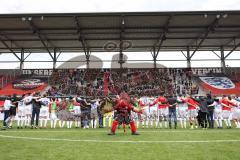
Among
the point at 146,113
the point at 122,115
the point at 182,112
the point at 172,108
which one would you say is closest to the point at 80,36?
the point at 146,113

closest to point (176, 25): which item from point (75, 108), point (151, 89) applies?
point (151, 89)

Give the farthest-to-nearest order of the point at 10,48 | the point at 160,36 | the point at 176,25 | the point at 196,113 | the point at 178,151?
the point at 10,48 < the point at 160,36 < the point at 176,25 < the point at 196,113 < the point at 178,151

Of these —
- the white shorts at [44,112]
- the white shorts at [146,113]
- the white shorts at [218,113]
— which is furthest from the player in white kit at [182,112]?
the white shorts at [44,112]

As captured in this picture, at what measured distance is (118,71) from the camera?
1684 inches

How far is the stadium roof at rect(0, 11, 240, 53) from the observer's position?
3159cm

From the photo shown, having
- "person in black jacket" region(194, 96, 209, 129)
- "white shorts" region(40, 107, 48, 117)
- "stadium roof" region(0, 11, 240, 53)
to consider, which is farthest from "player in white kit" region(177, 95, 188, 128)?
"stadium roof" region(0, 11, 240, 53)

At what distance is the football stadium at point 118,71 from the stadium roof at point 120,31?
4.2 inches

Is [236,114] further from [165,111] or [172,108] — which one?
[165,111]

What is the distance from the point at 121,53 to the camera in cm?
4203

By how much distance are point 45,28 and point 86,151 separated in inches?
1102

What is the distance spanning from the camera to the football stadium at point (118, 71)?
21.0 metres

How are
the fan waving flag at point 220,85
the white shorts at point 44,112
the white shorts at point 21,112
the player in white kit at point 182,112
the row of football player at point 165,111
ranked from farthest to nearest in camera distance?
the fan waving flag at point 220,85
the white shorts at point 44,112
the white shorts at point 21,112
the player in white kit at point 182,112
the row of football player at point 165,111

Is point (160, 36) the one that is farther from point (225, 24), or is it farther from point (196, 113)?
point (196, 113)

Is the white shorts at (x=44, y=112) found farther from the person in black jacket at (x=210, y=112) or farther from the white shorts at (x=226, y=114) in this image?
the white shorts at (x=226, y=114)
